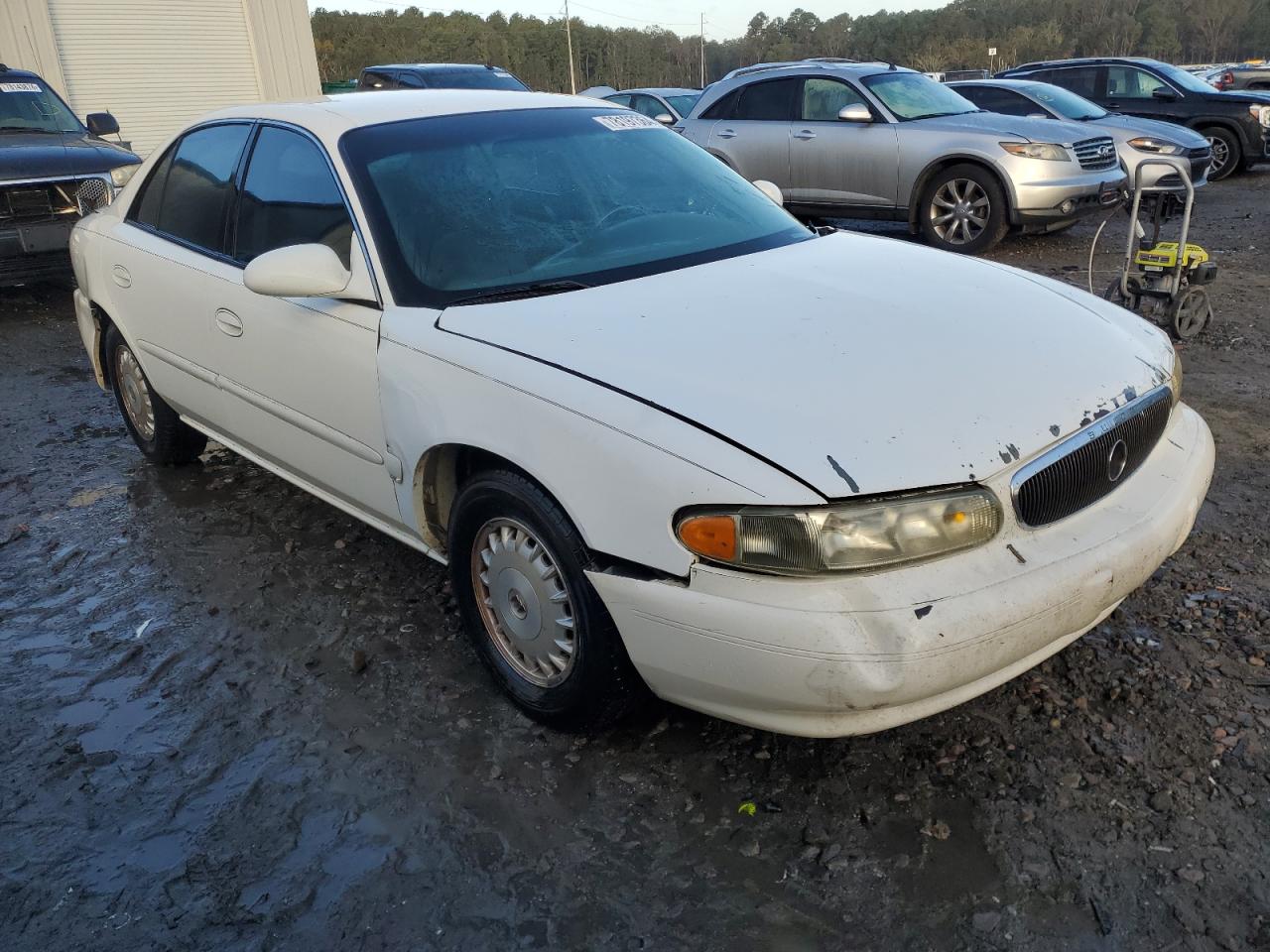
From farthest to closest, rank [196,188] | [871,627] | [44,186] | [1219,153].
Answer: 1. [1219,153]
2. [44,186]
3. [196,188]
4. [871,627]

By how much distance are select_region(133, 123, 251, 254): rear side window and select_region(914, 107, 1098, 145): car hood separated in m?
6.86

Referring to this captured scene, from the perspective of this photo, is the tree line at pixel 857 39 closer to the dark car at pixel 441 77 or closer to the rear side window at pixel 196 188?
the dark car at pixel 441 77

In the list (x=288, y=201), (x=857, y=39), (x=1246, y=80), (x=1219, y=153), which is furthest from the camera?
(x=857, y=39)

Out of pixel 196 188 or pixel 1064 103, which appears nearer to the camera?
pixel 196 188

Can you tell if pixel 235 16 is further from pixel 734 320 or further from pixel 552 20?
pixel 552 20

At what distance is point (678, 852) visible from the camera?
7.52 feet

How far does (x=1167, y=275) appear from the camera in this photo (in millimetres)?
5820

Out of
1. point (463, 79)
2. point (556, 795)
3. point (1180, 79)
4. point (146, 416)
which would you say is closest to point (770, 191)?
point (556, 795)

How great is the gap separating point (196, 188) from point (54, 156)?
5.64 meters

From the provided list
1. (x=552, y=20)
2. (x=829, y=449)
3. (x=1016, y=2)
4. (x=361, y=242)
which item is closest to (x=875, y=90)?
(x=361, y=242)

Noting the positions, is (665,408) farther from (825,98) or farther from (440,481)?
(825,98)

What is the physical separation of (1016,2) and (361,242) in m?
96.7

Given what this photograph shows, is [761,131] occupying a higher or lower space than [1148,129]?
higher

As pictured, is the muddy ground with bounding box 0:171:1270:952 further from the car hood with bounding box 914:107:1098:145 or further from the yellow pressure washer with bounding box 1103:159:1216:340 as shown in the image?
the car hood with bounding box 914:107:1098:145
